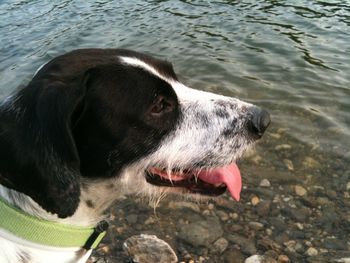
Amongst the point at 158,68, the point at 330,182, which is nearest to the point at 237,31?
the point at 330,182

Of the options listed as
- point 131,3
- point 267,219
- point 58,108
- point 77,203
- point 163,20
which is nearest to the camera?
point 58,108

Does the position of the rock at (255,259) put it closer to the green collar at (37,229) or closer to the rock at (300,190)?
the rock at (300,190)

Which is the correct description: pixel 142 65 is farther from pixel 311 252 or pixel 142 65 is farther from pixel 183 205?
pixel 311 252

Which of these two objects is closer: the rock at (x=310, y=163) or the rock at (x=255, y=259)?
the rock at (x=255, y=259)

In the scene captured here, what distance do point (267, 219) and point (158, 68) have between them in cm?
239

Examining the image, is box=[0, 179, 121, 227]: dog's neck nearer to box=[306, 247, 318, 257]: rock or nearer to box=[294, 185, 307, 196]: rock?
box=[306, 247, 318, 257]: rock

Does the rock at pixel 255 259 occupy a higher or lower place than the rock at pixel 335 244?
higher

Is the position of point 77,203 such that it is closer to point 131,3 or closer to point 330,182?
point 330,182

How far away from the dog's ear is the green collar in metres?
0.11

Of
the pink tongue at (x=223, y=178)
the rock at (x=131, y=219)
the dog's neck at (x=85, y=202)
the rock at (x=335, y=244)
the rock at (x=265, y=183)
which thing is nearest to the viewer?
the dog's neck at (x=85, y=202)

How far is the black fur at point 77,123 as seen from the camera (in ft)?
8.36

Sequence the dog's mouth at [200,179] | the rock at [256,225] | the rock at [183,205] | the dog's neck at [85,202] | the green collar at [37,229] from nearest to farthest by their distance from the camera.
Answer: the green collar at [37,229]
the dog's neck at [85,202]
the dog's mouth at [200,179]
the rock at [256,225]
the rock at [183,205]

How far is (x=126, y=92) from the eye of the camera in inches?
116

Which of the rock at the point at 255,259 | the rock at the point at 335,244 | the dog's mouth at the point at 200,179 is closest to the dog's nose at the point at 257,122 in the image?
the dog's mouth at the point at 200,179
